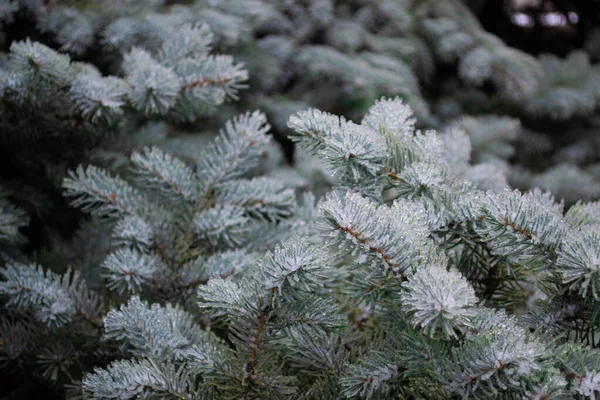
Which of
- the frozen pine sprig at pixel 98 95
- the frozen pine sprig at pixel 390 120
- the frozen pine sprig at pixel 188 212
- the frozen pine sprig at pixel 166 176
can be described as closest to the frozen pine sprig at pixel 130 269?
the frozen pine sprig at pixel 188 212

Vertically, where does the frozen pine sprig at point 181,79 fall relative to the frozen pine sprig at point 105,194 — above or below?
above

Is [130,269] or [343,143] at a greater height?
[343,143]

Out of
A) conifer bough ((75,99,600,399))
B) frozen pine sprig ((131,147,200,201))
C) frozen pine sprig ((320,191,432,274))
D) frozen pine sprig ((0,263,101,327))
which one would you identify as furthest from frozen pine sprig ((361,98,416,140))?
frozen pine sprig ((0,263,101,327))

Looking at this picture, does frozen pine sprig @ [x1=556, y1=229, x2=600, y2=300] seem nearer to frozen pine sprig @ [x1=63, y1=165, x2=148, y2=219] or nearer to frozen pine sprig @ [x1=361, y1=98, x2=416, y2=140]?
frozen pine sprig @ [x1=361, y1=98, x2=416, y2=140]

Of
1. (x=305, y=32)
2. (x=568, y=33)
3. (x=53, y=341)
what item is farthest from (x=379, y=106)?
(x=568, y=33)

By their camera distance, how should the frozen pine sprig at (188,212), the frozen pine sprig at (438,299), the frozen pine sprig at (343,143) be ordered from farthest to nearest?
the frozen pine sprig at (188,212) → the frozen pine sprig at (343,143) → the frozen pine sprig at (438,299)

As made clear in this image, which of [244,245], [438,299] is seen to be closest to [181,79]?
[244,245]

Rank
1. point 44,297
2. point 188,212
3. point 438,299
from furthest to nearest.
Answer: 1. point 188,212
2. point 44,297
3. point 438,299

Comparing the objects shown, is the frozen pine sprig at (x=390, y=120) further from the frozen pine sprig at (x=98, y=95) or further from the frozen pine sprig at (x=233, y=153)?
the frozen pine sprig at (x=98, y=95)

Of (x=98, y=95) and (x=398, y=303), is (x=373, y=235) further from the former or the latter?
(x=98, y=95)

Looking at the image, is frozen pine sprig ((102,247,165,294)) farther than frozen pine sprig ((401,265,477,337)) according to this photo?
Yes

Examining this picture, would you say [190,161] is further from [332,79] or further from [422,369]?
[422,369]

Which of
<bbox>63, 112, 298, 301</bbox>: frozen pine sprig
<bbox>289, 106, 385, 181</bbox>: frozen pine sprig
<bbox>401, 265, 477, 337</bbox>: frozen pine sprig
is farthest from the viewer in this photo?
<bbox>63, 112, 298, 301</bbox>: frozen pine sprig

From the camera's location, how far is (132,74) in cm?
74
